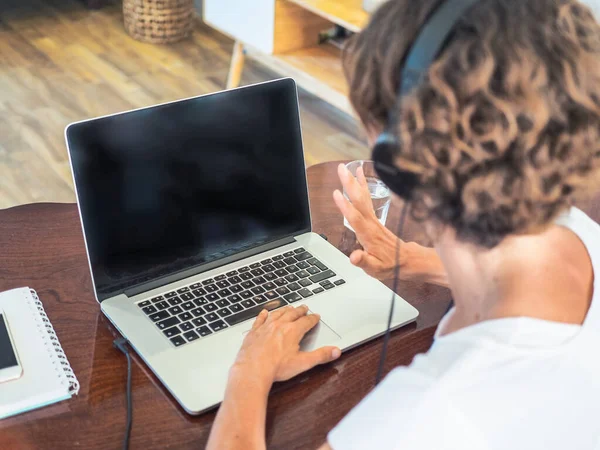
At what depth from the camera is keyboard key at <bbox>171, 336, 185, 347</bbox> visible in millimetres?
867

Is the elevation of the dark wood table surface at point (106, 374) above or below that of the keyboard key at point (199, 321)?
below

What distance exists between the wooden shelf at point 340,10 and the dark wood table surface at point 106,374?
147 cm

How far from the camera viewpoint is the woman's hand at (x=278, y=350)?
31.8 inches

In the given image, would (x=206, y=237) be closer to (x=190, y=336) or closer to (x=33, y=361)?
(x=190, y=336)

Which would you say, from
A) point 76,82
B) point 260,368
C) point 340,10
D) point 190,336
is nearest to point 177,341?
point 190,336

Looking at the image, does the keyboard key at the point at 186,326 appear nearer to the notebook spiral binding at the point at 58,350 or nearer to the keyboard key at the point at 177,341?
the keyboard key at the point at 177,341

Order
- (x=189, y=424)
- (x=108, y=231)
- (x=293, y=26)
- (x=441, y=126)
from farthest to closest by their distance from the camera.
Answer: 1. (x=293, y=26)
2. (x=108, y=231)
3. (x=189, y=424)
4. (x=441, y=126)

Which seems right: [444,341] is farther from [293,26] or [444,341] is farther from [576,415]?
[293,26]

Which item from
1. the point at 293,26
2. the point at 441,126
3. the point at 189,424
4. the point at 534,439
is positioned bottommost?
the point at 293,26

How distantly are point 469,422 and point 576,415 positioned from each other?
11 centimetres

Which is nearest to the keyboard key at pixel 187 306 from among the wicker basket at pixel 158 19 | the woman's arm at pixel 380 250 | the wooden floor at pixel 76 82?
the woman's arm at pixel 380 250

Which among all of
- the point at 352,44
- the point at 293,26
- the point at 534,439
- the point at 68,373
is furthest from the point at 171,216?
the point at 293,26

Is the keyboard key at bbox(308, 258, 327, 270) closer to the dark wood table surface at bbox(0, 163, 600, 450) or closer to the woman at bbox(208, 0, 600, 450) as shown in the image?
the dark wood table surface at bbox(0, 163, 600, 450)

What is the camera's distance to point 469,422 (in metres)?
0.60
